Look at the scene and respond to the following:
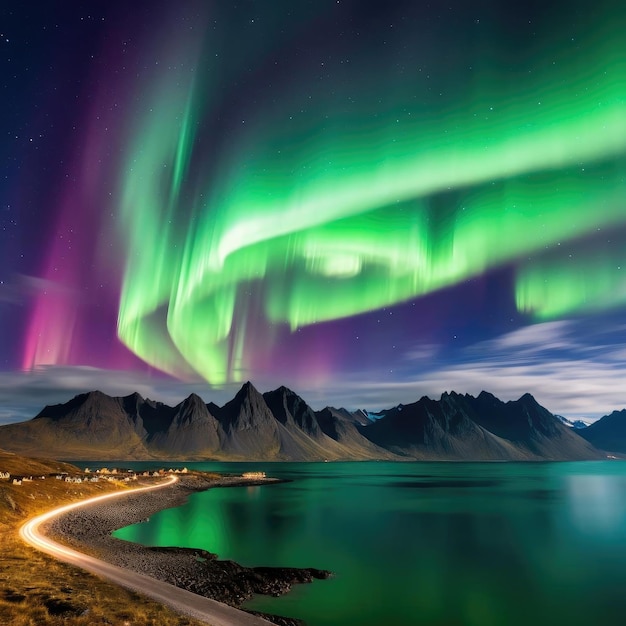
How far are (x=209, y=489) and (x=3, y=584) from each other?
529 ft

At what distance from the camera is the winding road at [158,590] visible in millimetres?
29750

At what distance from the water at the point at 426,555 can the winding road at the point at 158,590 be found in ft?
23.3

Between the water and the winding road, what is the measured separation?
7.11m

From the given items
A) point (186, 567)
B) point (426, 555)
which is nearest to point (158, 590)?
point (186, 567)

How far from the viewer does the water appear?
42.0 metres

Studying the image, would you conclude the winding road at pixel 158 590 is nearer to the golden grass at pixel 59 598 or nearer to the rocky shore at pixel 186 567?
the golden grass at pixel 59 598

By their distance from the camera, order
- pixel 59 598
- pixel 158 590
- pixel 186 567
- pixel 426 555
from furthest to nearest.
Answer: pixel 426 555, pixel 186 567, pixel 158 590, pixel 59 598

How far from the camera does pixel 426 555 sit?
221 feet

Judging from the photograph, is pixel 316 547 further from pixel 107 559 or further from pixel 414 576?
pixel 107 559

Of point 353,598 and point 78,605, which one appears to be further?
point 353,598

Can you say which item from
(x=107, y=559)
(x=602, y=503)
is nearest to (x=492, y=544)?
(x=107, y=559)

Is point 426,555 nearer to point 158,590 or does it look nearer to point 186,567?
point 186,567

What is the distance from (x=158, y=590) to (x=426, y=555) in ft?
145

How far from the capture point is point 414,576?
54.7 metres
